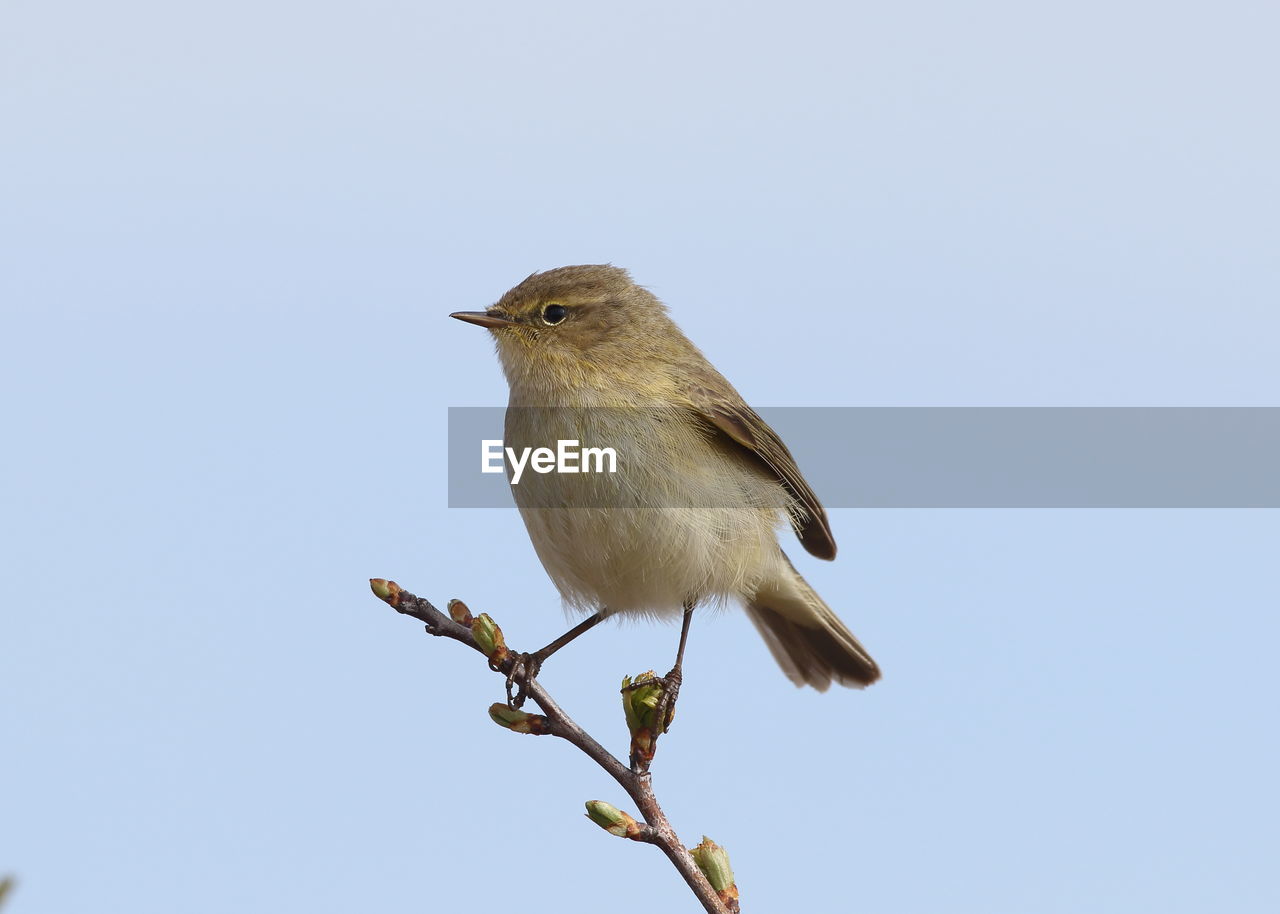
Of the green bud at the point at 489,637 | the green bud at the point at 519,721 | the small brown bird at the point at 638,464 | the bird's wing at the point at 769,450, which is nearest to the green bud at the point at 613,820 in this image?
the green bud at the point at 519,721

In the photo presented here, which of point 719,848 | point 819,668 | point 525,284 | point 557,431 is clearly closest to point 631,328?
point 525,284

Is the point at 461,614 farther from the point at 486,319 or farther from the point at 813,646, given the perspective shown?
the point at 813,646

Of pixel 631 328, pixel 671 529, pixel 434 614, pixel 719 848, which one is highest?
pixel 631 328

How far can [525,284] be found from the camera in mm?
6180

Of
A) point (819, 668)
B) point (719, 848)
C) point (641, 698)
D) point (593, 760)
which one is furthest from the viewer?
point (819, 668)

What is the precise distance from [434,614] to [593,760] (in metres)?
0.62

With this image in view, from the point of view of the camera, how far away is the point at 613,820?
3.47 m

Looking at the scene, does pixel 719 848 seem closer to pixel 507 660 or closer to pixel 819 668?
pixel 507 660

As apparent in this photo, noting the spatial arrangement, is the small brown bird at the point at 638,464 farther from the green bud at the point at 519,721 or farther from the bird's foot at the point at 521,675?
the green bud at the point at 519,721

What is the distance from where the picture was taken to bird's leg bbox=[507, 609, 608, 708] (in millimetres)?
3934

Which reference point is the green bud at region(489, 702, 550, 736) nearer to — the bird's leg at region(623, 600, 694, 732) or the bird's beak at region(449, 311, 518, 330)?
the bird's leg at region(623, 600, 694, 732)

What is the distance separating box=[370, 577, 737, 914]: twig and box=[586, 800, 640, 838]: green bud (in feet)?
0.05

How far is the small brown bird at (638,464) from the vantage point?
16.9 feet

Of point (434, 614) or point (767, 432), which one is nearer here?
point (434, 614)
